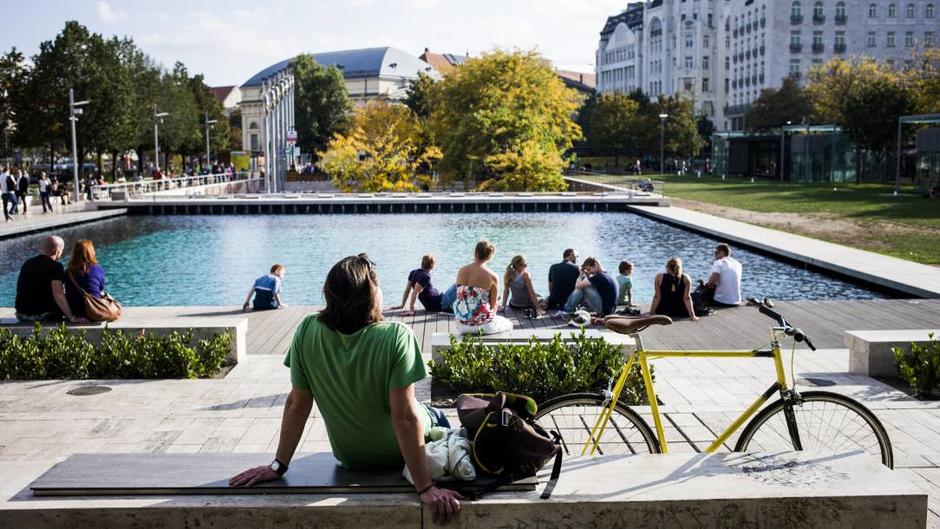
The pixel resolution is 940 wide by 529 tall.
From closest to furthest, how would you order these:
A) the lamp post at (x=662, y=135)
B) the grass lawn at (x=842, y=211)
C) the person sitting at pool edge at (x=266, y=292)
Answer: the person sitting at pool edge at (x=266, y=292)
the grass lawn at (x=842, y=211)
the lamp post at (x=662, y=135)

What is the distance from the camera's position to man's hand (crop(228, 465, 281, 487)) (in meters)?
4.26

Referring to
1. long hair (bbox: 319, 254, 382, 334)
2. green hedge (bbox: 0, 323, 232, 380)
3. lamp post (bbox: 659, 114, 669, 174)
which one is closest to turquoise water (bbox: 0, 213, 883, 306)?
green hedge (bbox: 0, 323, 232, 380)

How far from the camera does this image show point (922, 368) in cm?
845

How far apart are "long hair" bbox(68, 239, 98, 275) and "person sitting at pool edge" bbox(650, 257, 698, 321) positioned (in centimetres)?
772

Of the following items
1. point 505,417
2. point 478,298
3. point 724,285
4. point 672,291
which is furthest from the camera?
point 724,285

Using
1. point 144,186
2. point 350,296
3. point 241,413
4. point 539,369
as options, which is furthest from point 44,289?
point 144,186

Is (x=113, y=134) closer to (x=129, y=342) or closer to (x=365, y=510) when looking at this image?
(x=129, y=342)

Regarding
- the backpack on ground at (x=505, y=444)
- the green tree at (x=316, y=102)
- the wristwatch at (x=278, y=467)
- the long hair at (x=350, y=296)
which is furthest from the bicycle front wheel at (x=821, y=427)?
the green tree at (x=316, y=102)

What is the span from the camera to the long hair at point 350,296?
4.10 meters

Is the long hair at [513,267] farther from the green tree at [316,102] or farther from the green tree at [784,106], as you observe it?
the green tree at [316,102]

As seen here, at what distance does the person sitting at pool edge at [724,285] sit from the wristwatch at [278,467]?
38.5ft

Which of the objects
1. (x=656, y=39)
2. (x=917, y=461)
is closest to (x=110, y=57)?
(x=917, y=461)

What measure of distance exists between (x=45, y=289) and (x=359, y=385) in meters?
8.07

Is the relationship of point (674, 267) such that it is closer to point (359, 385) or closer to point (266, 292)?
point (266, 292)
